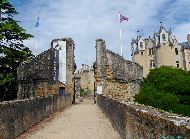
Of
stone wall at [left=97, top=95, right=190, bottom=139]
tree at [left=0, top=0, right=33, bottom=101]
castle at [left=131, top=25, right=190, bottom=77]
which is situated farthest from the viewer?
castle at [left=131, top=25, right=190, bottom=77]

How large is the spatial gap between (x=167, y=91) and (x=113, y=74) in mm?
10634

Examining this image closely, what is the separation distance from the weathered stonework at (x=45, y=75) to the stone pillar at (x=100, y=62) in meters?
3.47

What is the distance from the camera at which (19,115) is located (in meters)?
12.3

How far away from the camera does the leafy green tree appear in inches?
1510

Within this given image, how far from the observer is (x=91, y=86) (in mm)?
67688

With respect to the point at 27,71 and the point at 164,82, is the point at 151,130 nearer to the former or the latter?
the point at 27,71

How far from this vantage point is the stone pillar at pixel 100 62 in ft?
116

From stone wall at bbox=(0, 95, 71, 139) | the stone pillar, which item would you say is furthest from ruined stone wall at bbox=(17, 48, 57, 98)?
stone wall at bbox=(0, 95, 71, 139)

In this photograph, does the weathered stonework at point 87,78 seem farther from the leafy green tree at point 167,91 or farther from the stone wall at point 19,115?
the stone wall at point 19,115

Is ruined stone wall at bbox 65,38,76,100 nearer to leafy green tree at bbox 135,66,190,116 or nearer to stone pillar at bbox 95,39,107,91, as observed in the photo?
stone pillar at bbox 95,39,107,91

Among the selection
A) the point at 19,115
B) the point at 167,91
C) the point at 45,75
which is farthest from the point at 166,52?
the point at 19,115

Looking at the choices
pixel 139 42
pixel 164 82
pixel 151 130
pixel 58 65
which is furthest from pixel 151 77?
pixel 151 130

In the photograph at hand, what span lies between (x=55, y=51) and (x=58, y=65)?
5.89ft

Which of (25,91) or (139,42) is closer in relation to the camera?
(25,91)
